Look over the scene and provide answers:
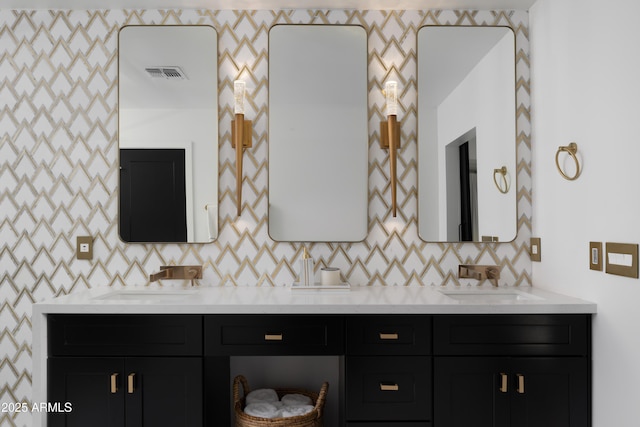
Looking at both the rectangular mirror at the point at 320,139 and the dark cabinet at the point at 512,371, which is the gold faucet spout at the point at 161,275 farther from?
the dark cabinet at the point at 512,371

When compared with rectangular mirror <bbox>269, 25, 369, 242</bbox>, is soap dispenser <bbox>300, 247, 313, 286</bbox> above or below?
below

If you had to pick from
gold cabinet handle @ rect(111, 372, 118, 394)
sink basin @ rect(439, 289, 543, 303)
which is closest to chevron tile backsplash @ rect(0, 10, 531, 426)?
sink basin @ rect(439, 289, 543, 303)

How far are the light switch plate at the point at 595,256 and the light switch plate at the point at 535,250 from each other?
0.45 meters

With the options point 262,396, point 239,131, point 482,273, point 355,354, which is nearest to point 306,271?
point 355,354

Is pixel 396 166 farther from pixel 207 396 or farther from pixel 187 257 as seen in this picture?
pixel 207 396

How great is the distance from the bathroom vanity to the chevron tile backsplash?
0.56 m

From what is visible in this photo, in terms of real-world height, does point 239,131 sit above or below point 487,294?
above

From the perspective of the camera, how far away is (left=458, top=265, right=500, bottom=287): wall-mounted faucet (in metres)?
2.28

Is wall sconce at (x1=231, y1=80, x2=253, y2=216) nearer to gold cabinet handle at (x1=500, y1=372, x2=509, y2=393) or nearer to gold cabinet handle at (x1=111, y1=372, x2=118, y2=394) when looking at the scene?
gold cabinet handle at (x1=111, y1=372, x2=118, y2=394)

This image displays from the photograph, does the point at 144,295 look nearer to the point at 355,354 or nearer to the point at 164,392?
→ the point at 164,392

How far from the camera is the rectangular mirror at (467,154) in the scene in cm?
237

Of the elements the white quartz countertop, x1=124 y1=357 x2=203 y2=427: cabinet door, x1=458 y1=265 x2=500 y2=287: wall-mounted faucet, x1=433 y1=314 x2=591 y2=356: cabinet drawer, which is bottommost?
x1=124 y1=357 x2=203 y2=427: cabinet door

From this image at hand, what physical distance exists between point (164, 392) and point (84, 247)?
99cm

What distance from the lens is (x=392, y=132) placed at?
230 cm
